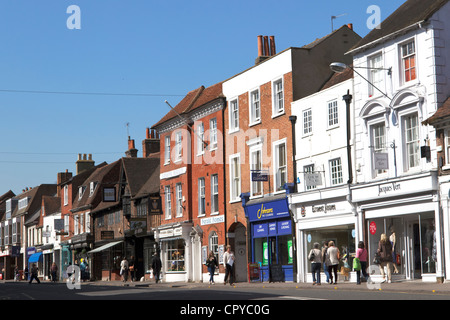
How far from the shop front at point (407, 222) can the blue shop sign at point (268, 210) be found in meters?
5.84

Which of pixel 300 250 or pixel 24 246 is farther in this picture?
pixel 24 246

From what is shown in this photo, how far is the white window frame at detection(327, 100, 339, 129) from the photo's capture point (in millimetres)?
33453

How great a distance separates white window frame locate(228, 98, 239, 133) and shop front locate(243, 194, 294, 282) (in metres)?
4.29

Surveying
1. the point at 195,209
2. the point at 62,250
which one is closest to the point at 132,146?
the point at 62,250

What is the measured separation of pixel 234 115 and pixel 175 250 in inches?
441

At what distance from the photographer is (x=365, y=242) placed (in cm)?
3116

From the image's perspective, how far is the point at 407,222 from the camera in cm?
2977

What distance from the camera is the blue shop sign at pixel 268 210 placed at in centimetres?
3694

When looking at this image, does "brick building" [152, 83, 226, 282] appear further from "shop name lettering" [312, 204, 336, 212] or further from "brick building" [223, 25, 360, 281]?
"shop name lettering" [312, 204, 336, 212]

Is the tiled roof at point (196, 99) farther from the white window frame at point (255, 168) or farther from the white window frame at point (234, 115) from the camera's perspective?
the white window frame at point (255, 168)

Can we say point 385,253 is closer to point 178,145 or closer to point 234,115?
point 234,115

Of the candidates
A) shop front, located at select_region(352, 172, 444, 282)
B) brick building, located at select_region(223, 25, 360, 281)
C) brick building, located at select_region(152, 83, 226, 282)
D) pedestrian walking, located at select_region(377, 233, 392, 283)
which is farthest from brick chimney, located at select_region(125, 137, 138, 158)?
pedestrian walking, located at select_region(377, 233, 392, 283)

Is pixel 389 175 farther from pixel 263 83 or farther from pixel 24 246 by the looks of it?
pixel 24 246
